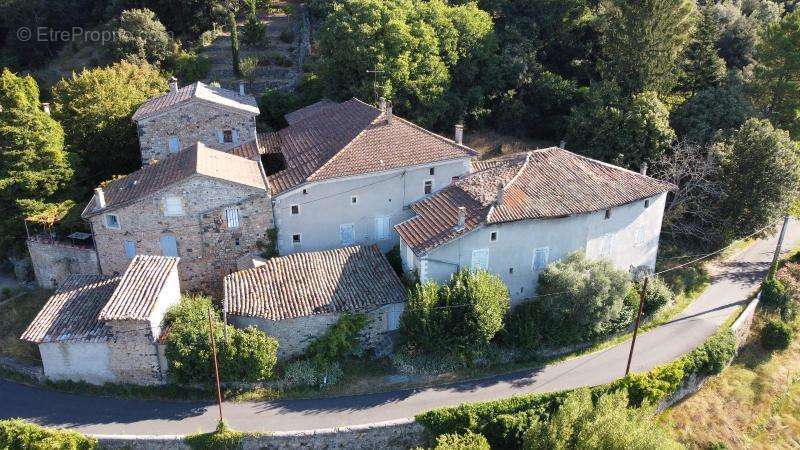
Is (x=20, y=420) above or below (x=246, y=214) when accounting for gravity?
below

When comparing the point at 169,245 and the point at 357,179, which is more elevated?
the point at 357,179

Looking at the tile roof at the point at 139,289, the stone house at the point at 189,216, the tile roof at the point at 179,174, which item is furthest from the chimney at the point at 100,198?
the tile roof at the point at 139,289

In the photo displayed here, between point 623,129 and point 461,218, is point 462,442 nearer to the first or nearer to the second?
point 461,218

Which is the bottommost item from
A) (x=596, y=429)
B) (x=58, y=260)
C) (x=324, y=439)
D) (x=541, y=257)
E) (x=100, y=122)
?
(x=324, y=439)

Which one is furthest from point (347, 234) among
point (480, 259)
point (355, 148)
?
point (480, 259)

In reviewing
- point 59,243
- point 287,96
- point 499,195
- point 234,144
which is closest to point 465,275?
point 499,195

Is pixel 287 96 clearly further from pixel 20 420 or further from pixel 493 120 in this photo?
pixel 20 420
